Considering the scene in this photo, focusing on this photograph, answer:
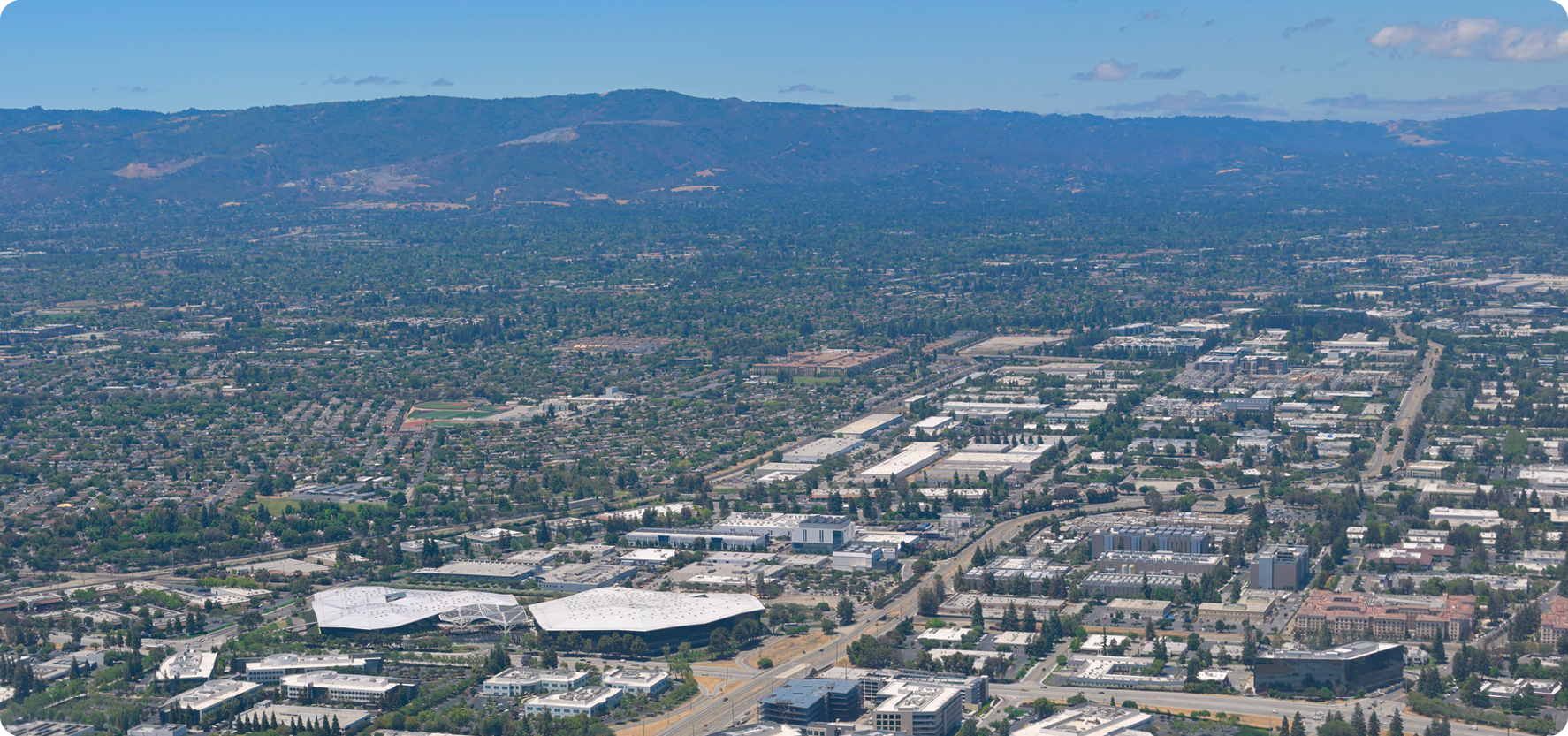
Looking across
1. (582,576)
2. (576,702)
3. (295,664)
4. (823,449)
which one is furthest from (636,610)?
(823,449)

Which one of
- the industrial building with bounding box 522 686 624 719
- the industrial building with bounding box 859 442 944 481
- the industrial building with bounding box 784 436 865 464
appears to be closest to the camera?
the industrial building with bounding box 522 686 624 719

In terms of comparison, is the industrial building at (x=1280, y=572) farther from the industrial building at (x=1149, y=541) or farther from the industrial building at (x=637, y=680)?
the industrial building at (x=637, y=680)

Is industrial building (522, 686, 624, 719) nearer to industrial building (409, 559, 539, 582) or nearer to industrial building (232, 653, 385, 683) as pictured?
industrial building (232, 653, 385, 683)

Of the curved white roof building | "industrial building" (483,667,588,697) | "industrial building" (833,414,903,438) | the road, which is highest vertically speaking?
"industrial building" (483,667,588,697)

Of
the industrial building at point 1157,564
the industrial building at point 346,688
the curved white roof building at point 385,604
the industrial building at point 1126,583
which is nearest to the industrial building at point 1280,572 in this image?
the industrial building at point 1157,564

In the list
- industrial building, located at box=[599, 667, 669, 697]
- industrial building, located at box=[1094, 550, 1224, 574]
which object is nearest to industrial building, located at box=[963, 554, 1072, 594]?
industrial building, located at box=[1094, 550, 1224, 574]

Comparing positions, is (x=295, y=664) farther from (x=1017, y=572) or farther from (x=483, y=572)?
A: (x=1017, y=572)
